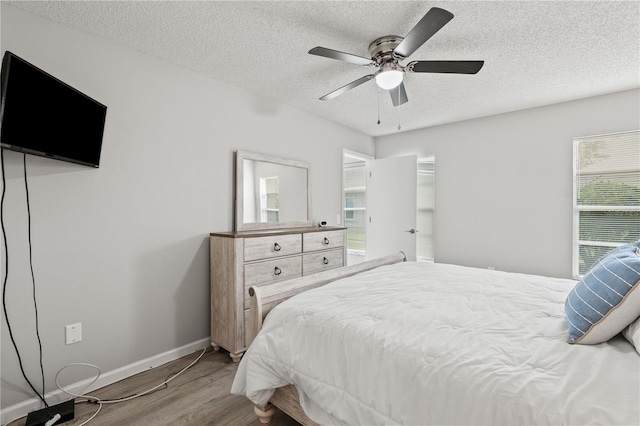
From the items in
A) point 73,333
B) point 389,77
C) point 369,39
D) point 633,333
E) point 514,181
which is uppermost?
point 369,39

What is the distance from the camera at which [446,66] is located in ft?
6.36

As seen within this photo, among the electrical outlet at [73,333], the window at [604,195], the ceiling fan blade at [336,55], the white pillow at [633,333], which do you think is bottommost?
the electrical outlet at [73,333]

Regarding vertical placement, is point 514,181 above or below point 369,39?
below

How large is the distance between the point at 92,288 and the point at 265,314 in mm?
1312

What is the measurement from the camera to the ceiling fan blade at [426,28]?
143 centimetres

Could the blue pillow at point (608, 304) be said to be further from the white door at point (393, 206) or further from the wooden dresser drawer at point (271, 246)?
the white door at point (393, 206)

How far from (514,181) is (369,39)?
267 centimetres

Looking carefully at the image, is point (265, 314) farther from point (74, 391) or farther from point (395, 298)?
point (74, 391)

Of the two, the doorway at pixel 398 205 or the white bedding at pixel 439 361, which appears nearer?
the white bedding at pixel 439 361

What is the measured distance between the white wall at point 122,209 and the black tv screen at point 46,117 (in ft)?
0.62

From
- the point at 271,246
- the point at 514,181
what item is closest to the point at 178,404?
the point at 271,246

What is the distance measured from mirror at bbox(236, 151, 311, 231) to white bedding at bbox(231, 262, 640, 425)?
4.79ft

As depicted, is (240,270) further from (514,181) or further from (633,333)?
(514,181)

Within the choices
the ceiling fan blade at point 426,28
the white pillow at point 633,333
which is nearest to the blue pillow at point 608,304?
the white pillow at point 633,333
